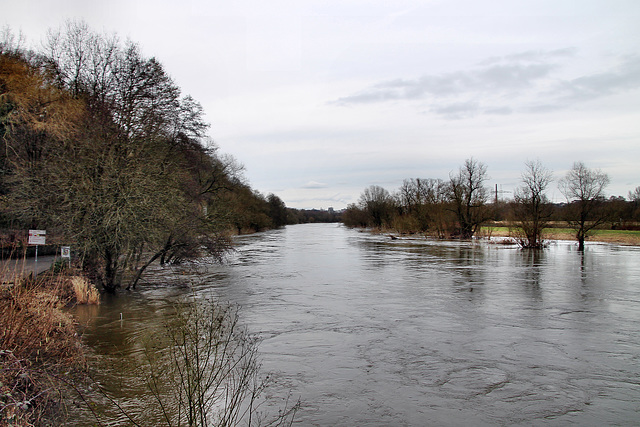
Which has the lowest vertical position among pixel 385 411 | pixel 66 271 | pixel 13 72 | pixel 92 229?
pixel 385 411

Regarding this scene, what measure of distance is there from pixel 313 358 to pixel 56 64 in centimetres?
2348

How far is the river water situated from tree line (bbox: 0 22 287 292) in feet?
6.19

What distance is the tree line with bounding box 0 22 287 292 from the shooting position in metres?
14.9

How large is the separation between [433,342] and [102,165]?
11409 millimetres

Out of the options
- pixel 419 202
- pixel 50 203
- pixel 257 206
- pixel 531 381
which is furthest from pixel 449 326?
pixel 257 206

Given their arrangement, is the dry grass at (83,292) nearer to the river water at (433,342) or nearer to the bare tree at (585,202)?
the river water at (433,342)

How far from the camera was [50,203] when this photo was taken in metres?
15.1

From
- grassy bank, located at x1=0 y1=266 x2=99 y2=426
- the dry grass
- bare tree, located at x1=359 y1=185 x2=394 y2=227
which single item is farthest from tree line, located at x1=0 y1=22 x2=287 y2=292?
bare tree, located at x1=359 y1=185 x2=394 y2=227

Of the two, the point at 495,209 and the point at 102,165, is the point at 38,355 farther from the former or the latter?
the point at 495,209

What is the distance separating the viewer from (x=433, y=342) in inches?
401

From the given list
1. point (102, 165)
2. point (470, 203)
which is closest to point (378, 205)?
point (470, 203)

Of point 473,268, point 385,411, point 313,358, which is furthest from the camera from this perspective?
point 473,268

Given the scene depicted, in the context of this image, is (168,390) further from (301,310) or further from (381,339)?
(301,310)

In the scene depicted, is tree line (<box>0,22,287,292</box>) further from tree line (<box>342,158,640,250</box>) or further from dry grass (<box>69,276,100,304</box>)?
tree line (<box>342,158,640,250</box>)
